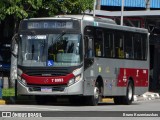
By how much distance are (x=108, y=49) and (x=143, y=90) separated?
444 cm

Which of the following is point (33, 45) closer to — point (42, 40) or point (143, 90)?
point (42, 40)

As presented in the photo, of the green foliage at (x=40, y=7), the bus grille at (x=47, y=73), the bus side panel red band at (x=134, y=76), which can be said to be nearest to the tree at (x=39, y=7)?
the green foliage at (x=40, y=7)

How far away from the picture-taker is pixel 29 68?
2570 cm

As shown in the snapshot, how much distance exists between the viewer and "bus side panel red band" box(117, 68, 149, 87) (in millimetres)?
28875

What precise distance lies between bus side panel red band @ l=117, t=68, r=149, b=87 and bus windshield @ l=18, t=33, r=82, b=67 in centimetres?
383

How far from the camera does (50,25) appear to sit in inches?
1022

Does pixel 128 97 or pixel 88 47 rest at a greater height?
pixel 88 47

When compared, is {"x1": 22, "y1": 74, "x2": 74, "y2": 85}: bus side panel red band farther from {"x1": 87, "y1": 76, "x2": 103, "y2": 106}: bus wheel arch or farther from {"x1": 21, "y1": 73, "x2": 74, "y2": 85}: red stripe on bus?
{"x1": 87, "y1": 76, "x2": 103, "y2": 106}: bus wheel arch

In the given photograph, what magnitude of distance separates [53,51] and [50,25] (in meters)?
1.09

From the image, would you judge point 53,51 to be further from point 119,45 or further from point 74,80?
point 119,45

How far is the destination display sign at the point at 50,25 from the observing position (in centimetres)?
2584

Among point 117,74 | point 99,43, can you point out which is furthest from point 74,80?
point 117,74

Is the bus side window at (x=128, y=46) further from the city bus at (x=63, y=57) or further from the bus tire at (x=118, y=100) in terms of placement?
Answer: the bus tire at (x=118, y=100)

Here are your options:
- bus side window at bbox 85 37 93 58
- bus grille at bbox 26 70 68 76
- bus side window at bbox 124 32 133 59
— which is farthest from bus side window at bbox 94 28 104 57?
bus side window at bbox 124 32 133 59
